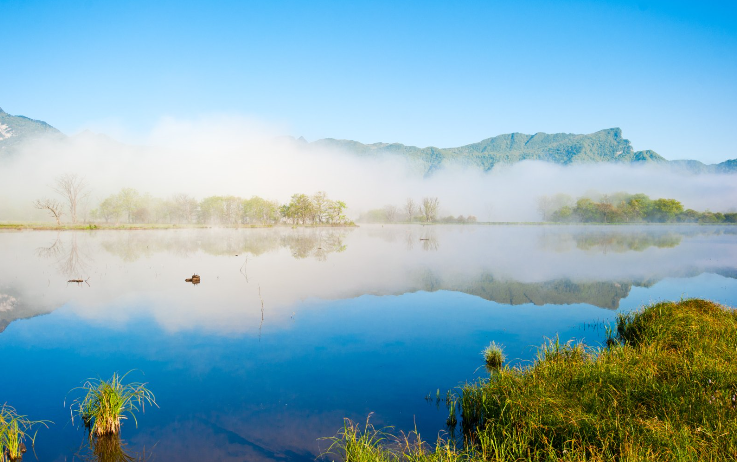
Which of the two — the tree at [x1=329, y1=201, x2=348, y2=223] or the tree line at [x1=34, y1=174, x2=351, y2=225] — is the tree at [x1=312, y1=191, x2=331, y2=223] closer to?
the tree line at [x1=34, y1=174, x2=351, y2=225]

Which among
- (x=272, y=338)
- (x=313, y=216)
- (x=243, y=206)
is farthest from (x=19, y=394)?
(x=243, y=206)

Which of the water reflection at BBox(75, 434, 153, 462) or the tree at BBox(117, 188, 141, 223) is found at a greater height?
the tree at BBox(117, 188, 141, 223)

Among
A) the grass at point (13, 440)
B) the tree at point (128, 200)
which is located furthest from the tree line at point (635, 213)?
the grass at point (13, 440)

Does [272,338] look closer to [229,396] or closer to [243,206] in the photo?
[229,396]

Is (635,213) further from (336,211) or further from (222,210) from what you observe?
(222,210)

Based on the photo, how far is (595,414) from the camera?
5273 mm

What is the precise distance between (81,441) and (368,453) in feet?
16.3

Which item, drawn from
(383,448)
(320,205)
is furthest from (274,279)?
(320,205)

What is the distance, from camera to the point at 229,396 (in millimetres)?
7570

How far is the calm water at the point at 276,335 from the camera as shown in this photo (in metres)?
6.64

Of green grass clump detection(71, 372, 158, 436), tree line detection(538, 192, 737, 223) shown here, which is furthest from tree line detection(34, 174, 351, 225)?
tree line detection(538, 192, 737, 223)

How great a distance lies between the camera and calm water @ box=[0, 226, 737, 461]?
21.8 ft

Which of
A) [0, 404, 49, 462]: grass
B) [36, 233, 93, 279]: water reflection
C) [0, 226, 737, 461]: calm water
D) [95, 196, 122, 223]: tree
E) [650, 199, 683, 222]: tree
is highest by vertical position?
[95, 196, 122, 223]: tree

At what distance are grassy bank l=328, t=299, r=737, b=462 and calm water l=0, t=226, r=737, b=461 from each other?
→ 0.86m
